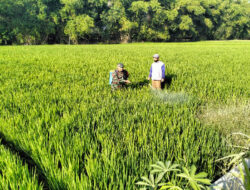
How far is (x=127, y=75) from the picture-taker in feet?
15.7

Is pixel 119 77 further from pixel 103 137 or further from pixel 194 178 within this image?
pixel 194 178

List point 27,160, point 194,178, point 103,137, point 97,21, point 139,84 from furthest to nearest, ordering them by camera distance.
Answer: point 97,21 < point 139,84 < point 103,137 < point 27,160 < point 194,178

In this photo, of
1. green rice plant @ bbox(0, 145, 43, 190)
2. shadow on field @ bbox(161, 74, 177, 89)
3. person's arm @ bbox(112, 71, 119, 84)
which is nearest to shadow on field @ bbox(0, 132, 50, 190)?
green rice plant @ bbox(0, 145, 43, 190)

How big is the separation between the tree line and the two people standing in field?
1296 inches

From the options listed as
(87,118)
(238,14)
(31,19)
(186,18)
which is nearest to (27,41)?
(31,19)

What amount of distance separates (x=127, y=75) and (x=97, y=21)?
1570 inches

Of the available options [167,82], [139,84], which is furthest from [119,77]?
[167,82]

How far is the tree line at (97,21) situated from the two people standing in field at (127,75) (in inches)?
1296

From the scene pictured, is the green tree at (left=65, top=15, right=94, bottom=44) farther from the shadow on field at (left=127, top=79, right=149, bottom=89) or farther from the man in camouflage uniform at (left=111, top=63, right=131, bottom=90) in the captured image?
the man in camouflage uniform at (left=111, top=63, right=131, bottom=90)

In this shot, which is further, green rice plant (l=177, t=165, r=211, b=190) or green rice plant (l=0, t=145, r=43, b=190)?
green rice plant (l=0, t=145, r=43, b=190)

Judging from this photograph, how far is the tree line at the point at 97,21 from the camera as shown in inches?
1294

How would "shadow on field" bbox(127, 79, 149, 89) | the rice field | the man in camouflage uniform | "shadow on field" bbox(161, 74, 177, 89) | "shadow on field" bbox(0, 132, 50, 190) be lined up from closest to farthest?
1. the rice field
2. "shadow on field" bbox(0, 132, 50, 190)
3. the man in camouflage uniform
4. "shadow on field" bbox(127, 79, 149, 89)
5. "shadow on field" bbox(161, 74, 177, 89)

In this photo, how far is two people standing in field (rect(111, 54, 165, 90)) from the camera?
4645mm

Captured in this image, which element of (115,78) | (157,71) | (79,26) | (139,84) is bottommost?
(139,84)
